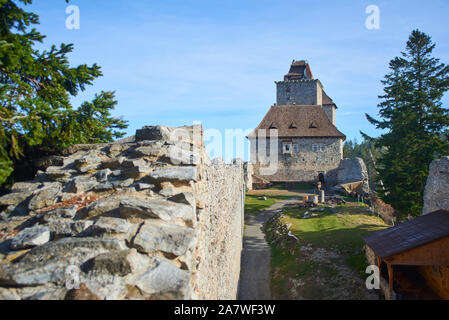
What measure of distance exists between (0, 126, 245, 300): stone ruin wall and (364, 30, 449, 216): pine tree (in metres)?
18.1

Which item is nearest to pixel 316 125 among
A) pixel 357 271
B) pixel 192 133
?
pixel 357 271

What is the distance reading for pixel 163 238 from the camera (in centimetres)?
374

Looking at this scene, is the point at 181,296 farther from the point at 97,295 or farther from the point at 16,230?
the point at 16,230

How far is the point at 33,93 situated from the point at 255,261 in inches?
546

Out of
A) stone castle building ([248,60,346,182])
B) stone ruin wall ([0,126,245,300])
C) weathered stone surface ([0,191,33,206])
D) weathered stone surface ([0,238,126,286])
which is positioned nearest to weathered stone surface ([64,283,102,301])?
stone ruin wall ([0,126,245,300])

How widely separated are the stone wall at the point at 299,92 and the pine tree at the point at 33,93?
134 feet

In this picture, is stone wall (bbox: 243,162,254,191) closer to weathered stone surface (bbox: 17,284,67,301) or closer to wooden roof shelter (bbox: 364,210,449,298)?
wooden roof shelter (bbox: 364,210,449,298)

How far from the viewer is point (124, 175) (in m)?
5.36

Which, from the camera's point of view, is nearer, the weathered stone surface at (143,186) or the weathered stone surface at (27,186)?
the weathered stone surface at (143,186)

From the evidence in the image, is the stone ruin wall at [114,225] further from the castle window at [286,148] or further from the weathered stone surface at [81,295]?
the castle window at [286,148]

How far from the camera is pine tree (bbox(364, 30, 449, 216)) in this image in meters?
19.8

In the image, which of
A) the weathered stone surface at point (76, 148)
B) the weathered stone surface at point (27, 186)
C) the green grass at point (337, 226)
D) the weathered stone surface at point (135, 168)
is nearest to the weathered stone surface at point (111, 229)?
the weathered stone surface at point (135, 168)

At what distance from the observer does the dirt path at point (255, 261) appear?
45.7 ft
